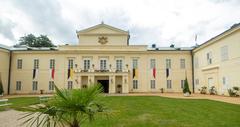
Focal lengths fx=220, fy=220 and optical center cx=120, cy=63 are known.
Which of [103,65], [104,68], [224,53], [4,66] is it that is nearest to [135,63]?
[104,68]

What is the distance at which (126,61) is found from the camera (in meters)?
32.3

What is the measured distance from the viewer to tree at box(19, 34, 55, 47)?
166 feet

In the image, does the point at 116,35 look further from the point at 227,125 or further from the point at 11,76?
the point at 227,125

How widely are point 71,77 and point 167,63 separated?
1406 centimetres

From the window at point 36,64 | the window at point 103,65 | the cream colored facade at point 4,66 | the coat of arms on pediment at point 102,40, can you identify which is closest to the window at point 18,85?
the cream colored facade at point 4,66

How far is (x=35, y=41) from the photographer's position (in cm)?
5122

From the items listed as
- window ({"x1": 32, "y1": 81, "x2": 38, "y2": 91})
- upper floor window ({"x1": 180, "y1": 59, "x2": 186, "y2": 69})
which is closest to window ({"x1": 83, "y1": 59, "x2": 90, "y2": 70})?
window ({"x1": 32, "y1": 81, "x2": 38, "y2": 91})

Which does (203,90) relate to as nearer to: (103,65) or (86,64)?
(103,65)

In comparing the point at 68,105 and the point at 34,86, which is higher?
the point at 68,105

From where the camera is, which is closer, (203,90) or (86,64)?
(203,90)

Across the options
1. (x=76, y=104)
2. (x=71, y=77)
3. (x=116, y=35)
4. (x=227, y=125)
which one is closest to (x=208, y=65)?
(x=116, y=35)

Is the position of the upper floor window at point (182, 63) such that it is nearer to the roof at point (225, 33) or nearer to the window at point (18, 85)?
the roof at point (225, 33)

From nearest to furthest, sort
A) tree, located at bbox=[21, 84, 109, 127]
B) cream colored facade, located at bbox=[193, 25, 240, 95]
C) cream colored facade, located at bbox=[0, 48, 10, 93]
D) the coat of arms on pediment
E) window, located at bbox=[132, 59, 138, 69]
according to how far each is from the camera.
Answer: tree, located at bbox=[21, 84, 109, 127], cream colored facade, located at bbox=[193, 25, 240, 95], cream colored facade, located at bbox=[0, 48, 10, 93], window, located at bbox=[132, 59, 138, 69], the coat of arms on pediment

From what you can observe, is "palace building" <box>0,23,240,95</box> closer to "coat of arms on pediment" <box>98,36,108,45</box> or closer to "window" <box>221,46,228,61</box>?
"coat of arms on pediment" <box>98,36,108,45</box>
